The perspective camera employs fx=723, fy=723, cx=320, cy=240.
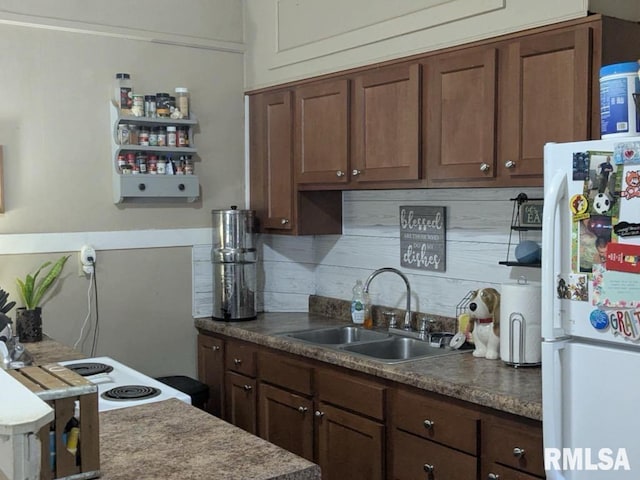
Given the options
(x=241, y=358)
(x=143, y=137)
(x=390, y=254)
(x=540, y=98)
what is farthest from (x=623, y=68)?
(x=143, y=137)

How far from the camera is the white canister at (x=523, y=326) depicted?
2.65 meters

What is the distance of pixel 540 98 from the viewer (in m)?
2.56

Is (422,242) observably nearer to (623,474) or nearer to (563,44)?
(563,44)

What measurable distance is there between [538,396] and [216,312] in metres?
2.06

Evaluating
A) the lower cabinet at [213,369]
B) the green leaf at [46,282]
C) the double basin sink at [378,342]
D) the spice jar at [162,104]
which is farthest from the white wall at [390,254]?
the green leaf at [46,282]

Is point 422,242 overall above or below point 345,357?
above

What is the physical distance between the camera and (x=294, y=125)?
3768 millimetres

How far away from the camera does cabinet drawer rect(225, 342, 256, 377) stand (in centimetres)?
357

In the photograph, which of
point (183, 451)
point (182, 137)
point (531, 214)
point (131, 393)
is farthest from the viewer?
point (182, 137)

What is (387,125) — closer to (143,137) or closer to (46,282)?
(143,137)

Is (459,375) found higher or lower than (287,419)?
higher

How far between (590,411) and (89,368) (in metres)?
1.86

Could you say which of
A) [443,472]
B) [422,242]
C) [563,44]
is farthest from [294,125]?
[443,472]

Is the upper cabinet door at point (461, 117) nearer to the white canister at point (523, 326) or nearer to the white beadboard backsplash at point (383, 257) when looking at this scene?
the white beadboard backsplash at point (383, 257)
